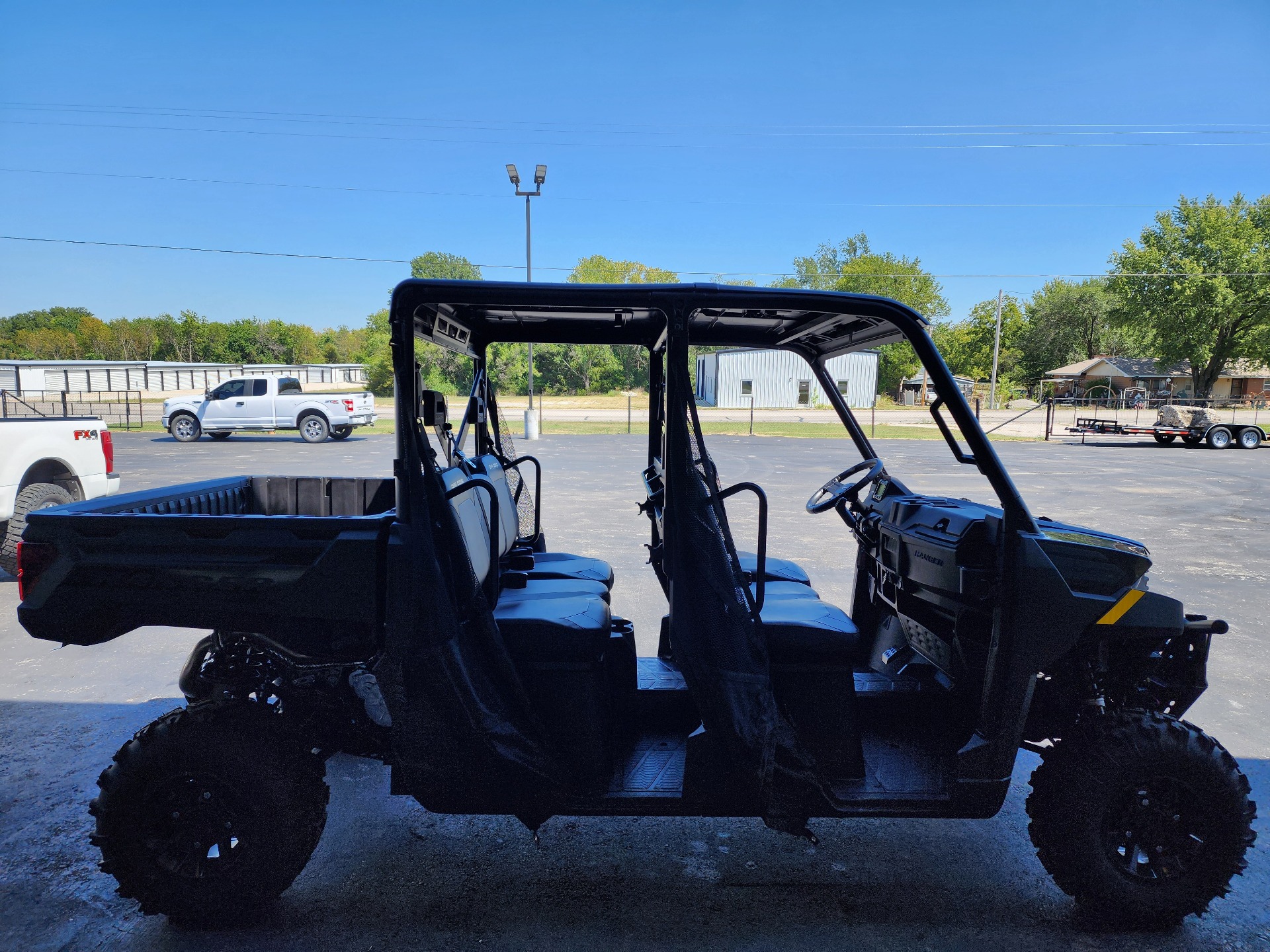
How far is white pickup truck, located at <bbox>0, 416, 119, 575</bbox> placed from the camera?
6.47 metres

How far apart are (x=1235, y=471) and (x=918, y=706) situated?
17.3 meters

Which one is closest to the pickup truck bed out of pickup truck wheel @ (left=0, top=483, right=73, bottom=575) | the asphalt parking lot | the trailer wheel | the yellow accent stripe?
the asphalt parking lot

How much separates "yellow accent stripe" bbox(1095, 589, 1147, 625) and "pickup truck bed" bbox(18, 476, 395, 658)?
2330 mm

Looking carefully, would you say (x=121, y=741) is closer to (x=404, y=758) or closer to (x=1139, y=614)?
(x=404, y=758)

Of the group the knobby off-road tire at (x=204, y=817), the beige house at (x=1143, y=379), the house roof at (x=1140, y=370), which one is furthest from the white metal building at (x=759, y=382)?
the house roof at (x=1140, y=370)

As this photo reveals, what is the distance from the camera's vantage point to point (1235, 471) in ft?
53.0

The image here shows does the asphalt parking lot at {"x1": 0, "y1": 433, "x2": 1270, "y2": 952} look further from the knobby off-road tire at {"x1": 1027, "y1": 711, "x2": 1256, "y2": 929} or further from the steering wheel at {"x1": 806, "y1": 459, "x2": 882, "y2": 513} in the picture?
the steering wheel at {"x1": 806, "y1": 459, "x2": 882, "y2": 513}

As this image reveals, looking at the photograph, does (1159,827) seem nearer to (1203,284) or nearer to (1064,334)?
(1203,284)

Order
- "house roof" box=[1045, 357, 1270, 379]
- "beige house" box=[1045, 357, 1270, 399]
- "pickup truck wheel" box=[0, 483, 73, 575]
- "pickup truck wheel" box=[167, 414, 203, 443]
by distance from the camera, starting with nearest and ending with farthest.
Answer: "pickup truck wheel" box=[0, 483, 73, 575] < "pickup truck wheel" box=[167, 414, 203, 443] < "house roof" box=[1045, 357, 1270, 379] < "beige house" box=[1045, 357, 1270, 399]

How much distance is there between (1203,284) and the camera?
45125 millimetres

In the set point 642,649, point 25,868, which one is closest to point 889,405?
point 642,649

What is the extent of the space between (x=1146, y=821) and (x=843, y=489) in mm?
1706

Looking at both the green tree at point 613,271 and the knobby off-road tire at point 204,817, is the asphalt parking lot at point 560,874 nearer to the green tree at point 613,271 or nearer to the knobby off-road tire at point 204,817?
the knobby off-road tire at point 204,817

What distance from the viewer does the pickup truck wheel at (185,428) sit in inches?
858
